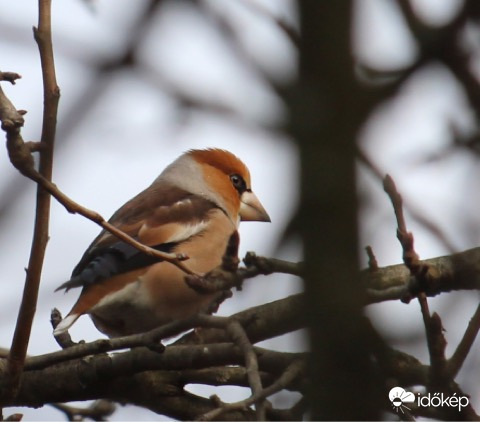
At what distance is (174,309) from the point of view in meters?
5.20

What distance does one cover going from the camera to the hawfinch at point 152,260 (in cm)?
497

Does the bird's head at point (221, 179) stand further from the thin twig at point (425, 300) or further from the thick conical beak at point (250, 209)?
the thin twig at point (425, 300)

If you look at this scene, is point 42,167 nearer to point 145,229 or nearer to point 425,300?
point 425,300

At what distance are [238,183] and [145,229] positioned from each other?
5.26 feet

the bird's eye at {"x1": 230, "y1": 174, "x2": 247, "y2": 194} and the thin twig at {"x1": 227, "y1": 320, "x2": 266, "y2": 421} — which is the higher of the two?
the bird's eye at {"x1": 230, "y1": 174, "x2": 247, "y2": 194}

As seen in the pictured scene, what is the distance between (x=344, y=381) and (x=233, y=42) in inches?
39.9

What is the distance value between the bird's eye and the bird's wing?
0.71 meters

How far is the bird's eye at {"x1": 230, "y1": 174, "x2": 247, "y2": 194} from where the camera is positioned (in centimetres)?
692

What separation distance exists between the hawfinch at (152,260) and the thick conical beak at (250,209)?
0.15 meters

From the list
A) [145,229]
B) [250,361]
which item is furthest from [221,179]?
[250,361]

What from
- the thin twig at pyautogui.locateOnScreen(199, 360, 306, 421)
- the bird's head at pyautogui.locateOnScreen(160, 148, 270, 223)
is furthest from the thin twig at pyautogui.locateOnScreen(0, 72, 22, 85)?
the bird's head at pyautogui.locateOnScreen(160, 148, 270, 223)

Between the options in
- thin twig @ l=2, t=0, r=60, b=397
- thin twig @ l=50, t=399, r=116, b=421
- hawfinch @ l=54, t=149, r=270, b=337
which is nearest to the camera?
thin twig @ l=2, t=0, r=60, b=397

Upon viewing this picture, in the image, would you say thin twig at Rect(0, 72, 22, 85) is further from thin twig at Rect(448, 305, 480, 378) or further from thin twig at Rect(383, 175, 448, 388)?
thin twig at Rect(448, 305, 480, 378)

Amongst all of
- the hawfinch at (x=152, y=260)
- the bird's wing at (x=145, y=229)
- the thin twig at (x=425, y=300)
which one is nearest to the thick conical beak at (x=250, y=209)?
the hawfinch at (x=152, y=260)
